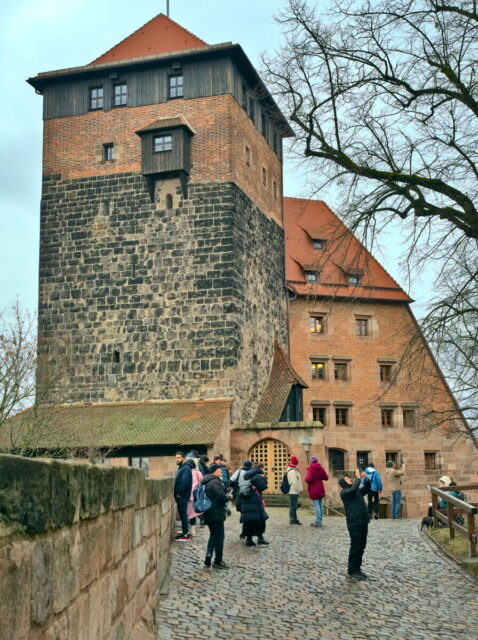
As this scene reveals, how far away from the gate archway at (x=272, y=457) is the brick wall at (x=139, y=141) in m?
9.46

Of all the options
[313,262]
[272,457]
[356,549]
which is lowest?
[356,549]

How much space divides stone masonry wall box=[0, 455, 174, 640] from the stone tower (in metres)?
23.5

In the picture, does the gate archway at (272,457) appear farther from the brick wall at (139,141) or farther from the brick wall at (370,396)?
the brick wall at (370,396)

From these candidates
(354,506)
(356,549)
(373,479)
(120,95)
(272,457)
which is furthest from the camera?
(120,95)

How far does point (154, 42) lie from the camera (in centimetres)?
3344

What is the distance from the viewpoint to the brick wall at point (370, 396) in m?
38.1

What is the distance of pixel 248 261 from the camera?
31.1m

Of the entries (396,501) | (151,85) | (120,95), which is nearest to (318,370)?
(151,85)

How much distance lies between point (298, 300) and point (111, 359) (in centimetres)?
1074

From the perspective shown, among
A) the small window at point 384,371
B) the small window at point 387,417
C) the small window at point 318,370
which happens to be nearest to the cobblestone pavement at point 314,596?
the small window at point 318,370

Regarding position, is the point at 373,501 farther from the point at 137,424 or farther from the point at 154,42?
the point at 154,42

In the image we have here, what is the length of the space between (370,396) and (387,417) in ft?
4.39

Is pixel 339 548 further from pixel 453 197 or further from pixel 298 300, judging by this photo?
pixel 298 300

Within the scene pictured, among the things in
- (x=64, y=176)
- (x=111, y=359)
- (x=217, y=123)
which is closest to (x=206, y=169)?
(x=217, y=123)
